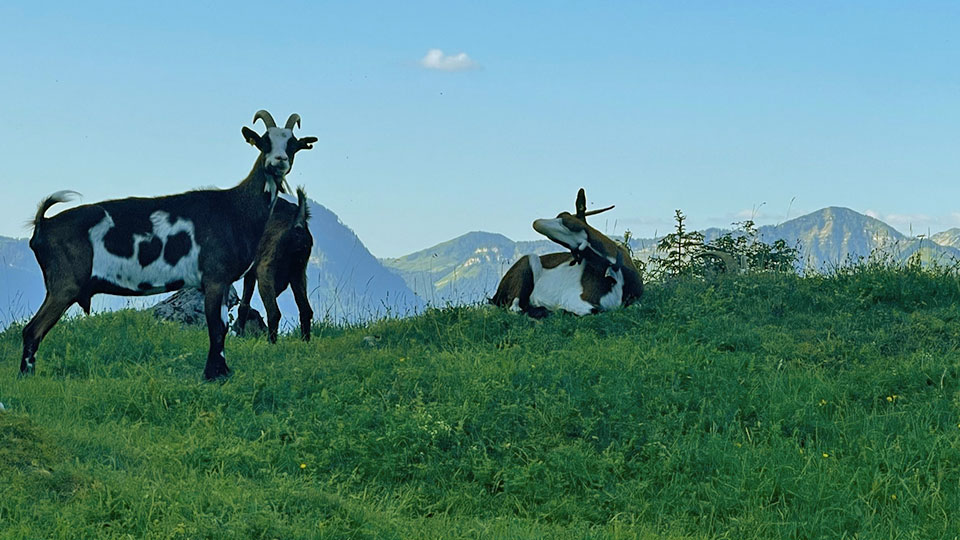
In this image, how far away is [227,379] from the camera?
35.9ft

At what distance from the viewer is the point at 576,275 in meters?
13.5

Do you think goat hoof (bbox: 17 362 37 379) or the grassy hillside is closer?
the grassy hillside

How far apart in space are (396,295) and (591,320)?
4317 mm

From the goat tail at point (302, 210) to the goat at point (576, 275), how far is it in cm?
294

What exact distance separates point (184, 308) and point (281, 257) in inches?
146

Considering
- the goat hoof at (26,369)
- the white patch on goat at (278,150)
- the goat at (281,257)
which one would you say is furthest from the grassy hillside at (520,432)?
the white patch on goat at (278,150)

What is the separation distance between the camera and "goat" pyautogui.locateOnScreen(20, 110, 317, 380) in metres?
11.1

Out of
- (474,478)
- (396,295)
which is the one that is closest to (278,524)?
(474,478)

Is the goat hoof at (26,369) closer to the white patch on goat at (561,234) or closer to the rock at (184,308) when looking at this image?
the rock at (184,308)

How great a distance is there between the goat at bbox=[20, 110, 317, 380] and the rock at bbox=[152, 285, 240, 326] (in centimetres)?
447

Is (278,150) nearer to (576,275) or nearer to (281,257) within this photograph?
(281,257)

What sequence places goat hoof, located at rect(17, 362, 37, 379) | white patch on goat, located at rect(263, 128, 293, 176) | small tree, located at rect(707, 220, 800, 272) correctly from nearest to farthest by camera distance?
goat hoof, located at rect(17, 362, 37, 379), white patch on goat, located at rect(263, 128, 293, 176), small tree, located at rect(707, 220, 800, 272)

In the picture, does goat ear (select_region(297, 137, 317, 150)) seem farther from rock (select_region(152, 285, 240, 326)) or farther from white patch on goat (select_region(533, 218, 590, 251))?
rock (select_region(152, 285, 240, 326))

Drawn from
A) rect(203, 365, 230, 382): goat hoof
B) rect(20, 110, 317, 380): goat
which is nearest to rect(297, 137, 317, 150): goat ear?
rect(20, 110, 317, 380): goat
